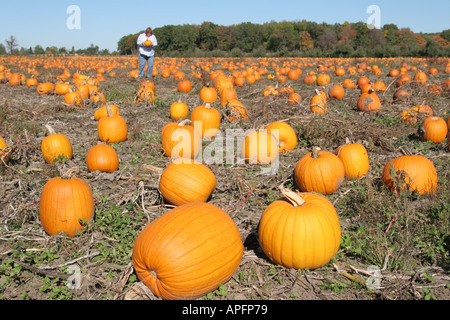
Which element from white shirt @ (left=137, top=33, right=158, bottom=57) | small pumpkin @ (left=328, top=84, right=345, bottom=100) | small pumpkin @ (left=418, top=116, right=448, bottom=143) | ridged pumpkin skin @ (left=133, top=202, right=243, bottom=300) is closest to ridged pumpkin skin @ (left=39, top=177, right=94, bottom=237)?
ridged pumpkin skin @ (left=133, top=202, right=243, bottom=300)

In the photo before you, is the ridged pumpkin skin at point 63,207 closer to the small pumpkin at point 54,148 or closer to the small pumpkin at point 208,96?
the small pumpkin at point 54,148

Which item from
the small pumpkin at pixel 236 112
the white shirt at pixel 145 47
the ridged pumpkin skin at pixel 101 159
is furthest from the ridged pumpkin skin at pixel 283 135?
the white shirt at pixel 145 47

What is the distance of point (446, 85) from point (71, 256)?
39.2 feet

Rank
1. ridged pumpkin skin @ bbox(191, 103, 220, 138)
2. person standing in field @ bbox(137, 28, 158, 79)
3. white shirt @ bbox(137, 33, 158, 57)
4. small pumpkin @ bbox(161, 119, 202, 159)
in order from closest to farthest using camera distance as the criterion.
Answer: small pumpkin @ bbox(161, 119, 202, 159) → ridged pumpkin skin @ bbox(191, 103, 220, 138) → person standing in field @ bbox(137, 28, 158, 79) → white shirt @ bbox(137, 33, 158, 57)

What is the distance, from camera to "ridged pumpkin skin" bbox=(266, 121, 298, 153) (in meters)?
5.70

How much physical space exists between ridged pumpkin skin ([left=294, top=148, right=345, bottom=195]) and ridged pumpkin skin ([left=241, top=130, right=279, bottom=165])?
963 millimetres

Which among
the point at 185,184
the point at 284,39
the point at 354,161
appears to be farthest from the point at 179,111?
the point at 284,39

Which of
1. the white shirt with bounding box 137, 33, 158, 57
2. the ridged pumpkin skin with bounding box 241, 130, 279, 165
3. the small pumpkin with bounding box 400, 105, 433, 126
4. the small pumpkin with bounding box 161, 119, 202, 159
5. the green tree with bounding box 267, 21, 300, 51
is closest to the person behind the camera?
the ridged pumpkin skin with bounding box 241, 130, 279, 165

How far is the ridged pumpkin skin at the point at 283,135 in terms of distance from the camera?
5.70m

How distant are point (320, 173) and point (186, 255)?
89.8 inches

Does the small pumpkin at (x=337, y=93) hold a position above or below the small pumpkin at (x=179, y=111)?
above

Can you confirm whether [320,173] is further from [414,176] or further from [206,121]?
[206,121]

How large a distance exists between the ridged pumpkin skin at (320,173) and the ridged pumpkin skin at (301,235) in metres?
1.20

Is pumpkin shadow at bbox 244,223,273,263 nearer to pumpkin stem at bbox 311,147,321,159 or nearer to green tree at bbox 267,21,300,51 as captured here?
pumpkin stem at bbox 311,147,321,159
